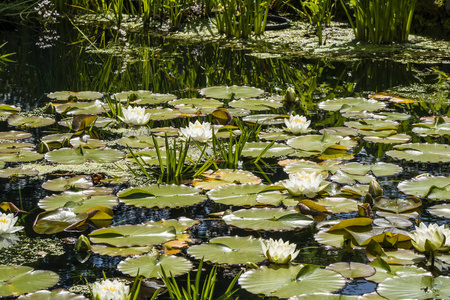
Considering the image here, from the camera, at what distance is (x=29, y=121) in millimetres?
3490

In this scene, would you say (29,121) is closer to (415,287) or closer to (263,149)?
(263,149)

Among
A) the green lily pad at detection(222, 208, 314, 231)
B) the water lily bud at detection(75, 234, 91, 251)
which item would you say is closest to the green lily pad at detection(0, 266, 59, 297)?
the water lily bud at detection(75, 234, 91, 251)

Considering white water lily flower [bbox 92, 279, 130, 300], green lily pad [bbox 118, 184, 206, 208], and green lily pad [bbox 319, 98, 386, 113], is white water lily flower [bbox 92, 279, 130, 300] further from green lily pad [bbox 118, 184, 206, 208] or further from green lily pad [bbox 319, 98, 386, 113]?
green lily pad [bbox 319, 98, 386, 113]

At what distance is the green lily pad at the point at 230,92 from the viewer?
396 cm

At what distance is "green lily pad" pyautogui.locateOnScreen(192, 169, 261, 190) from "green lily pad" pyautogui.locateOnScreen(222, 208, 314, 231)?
1.08 feet

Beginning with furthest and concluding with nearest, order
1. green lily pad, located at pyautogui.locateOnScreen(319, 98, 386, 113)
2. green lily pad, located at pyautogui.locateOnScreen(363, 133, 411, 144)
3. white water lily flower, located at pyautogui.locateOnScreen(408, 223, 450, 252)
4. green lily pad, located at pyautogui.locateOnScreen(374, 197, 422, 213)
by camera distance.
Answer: green lily pad, located at pyautogui.locateOnScreen(319, 98, 386, 113) < green lily pad, located at pyautogui.locateOnScreen(363, 133, 411, 144) < green lily pad, located at pyautogui.locateOnScreen(374, 197, 422, 213) < white water lily flower, located at pyautogui.locateOnScreen(408, 223, 450, 252)

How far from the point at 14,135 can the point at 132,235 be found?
148 centimetres

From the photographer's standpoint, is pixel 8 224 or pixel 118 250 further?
pixel 8 224

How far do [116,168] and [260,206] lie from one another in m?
0.80

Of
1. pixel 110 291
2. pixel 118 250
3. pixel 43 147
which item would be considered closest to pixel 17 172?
pixel 43 147

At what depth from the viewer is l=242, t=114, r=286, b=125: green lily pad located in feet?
11.3

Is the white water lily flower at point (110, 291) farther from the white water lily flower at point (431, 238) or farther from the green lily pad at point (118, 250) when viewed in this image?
the white water lily flower at point (431, 238)

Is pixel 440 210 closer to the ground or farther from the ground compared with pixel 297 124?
closer to the ground

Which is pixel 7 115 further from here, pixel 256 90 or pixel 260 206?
pixel 260 206
